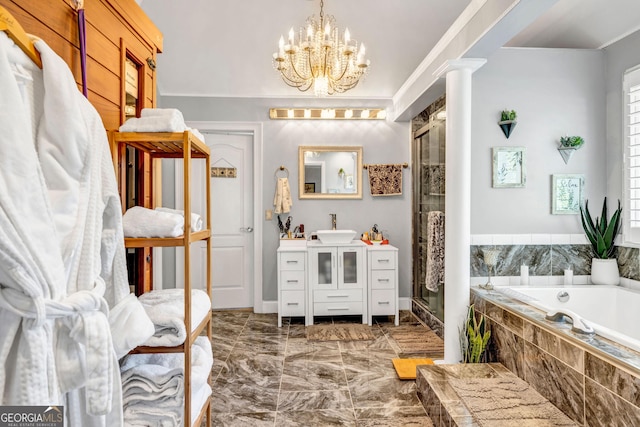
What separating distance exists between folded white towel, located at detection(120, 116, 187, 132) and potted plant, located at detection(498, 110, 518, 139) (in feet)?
8.65

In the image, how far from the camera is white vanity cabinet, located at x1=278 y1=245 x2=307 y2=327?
3863 millimetres

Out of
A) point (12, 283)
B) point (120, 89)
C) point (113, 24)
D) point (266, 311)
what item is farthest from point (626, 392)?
point (266, 311)

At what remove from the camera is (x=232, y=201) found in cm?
443

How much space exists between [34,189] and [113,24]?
0.97m

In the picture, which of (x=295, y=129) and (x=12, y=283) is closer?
(x=12, y=283)

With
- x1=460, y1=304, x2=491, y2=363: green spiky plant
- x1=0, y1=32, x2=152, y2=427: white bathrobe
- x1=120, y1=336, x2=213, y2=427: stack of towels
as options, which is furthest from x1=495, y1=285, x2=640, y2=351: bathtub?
x1=0, y1=32, x2=152, y2=427: white bathrobe

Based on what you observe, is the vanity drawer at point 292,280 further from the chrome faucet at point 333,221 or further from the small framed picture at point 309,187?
the small framed picture at point 309,187

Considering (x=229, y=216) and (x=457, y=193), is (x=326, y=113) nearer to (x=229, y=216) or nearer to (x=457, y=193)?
(x=229, y=216)

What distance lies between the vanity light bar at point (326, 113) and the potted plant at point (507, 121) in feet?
4.92

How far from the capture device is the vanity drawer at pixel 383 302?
393 cm

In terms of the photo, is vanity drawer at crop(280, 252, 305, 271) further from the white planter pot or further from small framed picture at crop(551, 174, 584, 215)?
the white planter pot

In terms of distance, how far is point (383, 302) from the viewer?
12.9ft

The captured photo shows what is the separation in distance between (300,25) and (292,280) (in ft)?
8.11

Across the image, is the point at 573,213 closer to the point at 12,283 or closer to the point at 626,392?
the point at 626,392
